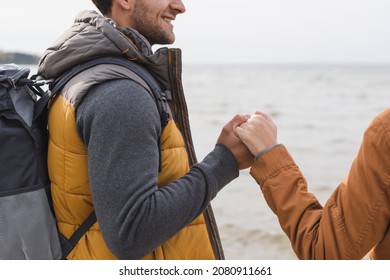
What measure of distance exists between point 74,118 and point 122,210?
14.2 inches

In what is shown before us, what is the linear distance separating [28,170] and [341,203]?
3.54 ft

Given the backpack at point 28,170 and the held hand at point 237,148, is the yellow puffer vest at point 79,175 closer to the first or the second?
the backpack at point 28,170

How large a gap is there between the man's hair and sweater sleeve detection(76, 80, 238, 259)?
0.70 meters

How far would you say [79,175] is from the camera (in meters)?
1.96

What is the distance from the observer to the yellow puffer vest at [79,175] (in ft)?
6.34

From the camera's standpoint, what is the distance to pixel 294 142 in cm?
1058

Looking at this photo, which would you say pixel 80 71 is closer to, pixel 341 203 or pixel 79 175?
pixel 79 175

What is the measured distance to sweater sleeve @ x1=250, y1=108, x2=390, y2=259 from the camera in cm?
164

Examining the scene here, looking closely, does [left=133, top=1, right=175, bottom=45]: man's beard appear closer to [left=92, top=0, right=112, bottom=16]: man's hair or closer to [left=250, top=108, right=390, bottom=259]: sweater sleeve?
[left=92, top=0, right=112, bottom=16]: man's hair

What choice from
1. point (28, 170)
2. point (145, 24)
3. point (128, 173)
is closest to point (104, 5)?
point (145, 24)

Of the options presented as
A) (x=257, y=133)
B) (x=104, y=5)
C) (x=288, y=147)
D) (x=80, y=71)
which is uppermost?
(x=104, y=5)

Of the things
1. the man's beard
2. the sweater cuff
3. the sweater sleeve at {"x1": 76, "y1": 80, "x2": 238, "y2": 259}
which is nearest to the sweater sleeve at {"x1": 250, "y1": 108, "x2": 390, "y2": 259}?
the sweater cuff
